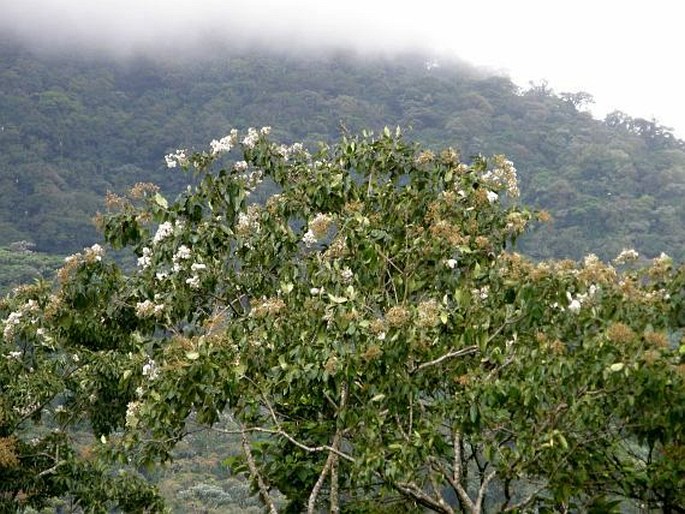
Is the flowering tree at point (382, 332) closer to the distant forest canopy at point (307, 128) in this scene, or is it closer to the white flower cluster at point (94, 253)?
the white flower cluster at point (94, 253)

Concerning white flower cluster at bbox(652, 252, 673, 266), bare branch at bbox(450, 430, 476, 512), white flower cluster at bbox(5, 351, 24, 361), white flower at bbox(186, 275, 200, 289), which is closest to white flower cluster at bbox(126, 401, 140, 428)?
white flower at bbox(186, 275, 200, 289)

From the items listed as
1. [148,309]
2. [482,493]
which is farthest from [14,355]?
[482,493]

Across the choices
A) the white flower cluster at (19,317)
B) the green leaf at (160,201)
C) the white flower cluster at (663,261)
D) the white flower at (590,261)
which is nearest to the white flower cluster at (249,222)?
the green leaf at (160,201)

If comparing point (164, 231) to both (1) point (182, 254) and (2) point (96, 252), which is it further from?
(2) point (96, 252)

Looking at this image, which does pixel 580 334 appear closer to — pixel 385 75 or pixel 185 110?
pixel 185 110

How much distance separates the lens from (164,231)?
5.59 metres

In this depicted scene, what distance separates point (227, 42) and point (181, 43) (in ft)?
17.6

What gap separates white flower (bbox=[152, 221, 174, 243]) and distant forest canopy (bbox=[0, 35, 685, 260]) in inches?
1721

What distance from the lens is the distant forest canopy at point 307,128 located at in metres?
55.6

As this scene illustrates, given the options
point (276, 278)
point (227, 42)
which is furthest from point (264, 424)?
point (227, 42)

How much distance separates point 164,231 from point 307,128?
68367 mm

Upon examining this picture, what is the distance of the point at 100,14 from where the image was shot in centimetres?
→ 11200

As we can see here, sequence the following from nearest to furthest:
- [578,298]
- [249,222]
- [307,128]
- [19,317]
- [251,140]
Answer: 1. [578,298]
2. [249,222]
3. [251,140]
4. [19,317]
5. [307,128]

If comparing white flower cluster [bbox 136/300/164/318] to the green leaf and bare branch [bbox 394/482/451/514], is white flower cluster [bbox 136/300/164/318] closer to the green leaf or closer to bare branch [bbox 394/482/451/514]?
the green leaf
